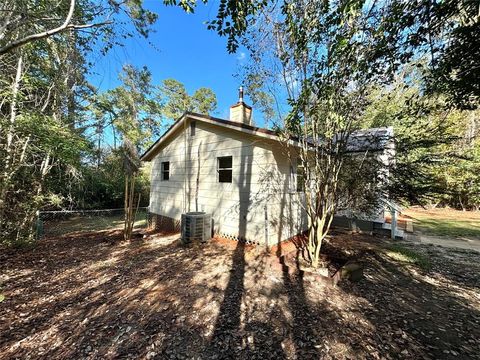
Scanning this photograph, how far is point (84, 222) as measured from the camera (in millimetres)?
12125

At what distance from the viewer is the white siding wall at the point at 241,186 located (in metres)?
6.00

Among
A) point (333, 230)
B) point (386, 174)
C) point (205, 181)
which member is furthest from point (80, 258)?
point (333, 230)

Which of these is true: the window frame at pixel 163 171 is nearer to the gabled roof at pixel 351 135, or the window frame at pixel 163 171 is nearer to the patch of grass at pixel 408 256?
the gabled roof at pixel 351 135

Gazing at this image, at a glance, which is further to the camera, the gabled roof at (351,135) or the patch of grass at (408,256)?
the patch of grass at (408,256)

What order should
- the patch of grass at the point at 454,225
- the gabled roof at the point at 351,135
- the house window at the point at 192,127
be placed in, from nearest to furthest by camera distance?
the gabled roof at the point at 351,135 → the house window at the point at 192,127 → the patch of grass at the point at 454,225

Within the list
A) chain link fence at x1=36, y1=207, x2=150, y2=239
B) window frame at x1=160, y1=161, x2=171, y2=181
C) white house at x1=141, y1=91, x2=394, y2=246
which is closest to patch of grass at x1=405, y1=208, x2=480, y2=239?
white house at x1=141, y1=91, x2=394, y2=246

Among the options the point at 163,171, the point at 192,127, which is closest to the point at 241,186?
the point at 192,127

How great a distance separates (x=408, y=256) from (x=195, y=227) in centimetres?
600

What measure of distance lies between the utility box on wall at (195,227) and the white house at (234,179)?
50 cm

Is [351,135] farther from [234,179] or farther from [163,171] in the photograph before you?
[163,171]

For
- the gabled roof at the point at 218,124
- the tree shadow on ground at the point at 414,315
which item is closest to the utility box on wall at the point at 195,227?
the gabled roof at the point at 218,124

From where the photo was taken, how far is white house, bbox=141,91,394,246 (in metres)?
6.00

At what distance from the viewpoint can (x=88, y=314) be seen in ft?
10.6

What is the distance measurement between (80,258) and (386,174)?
789cm
